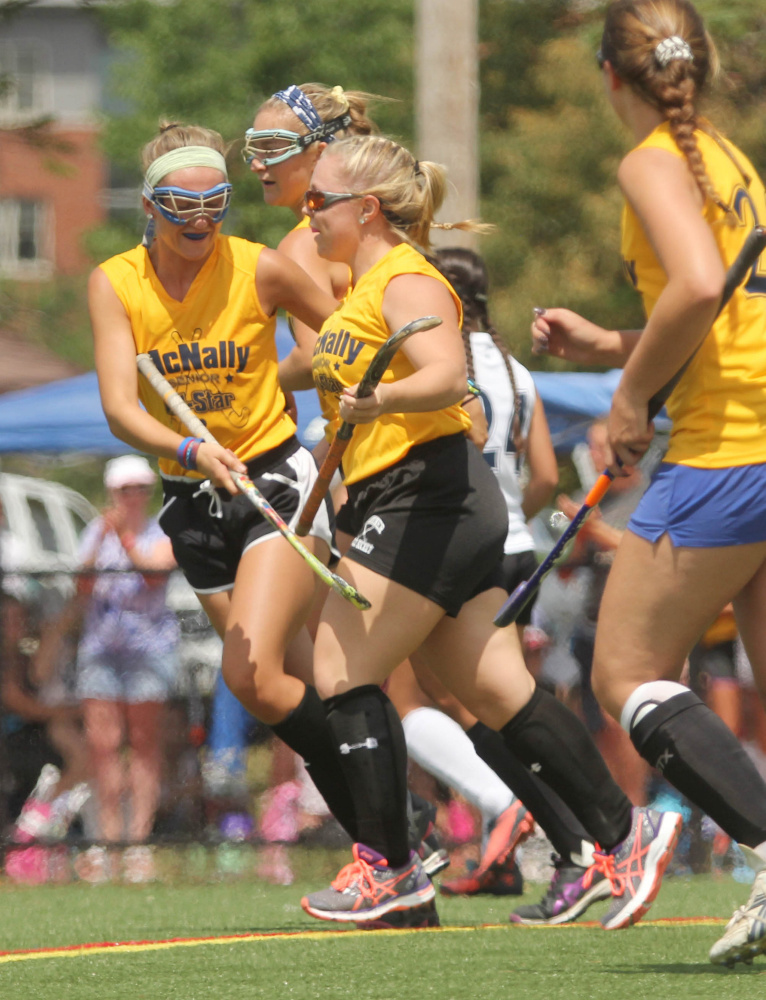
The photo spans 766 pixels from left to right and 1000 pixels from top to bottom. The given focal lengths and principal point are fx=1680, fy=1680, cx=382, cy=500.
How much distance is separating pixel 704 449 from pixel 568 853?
5.86 feet

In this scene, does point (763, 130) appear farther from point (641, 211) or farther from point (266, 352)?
point (641, 211)

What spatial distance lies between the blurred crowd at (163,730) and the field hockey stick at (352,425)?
9.28 feet

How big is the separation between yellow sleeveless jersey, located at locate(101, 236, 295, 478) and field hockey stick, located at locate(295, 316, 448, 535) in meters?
0.37

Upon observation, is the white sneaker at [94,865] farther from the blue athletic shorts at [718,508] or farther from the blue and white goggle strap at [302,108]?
the blue athletic shorts at [718,508]

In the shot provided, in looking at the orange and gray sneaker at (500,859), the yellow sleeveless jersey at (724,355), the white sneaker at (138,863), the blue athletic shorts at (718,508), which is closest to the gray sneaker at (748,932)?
the blue athletic shorts at (718,508)

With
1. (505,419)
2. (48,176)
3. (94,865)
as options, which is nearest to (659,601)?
(505,419)

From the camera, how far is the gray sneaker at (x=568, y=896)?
4605mm

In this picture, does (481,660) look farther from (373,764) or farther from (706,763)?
(706,763)

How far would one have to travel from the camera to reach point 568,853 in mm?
4773

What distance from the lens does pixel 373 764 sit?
4.25 metres

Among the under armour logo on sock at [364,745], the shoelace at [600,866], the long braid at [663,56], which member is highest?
the long braid at [663,56]

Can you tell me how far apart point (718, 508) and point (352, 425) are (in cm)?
107

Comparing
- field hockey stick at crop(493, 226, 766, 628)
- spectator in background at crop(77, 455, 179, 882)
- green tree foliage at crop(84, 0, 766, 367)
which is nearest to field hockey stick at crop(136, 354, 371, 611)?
field hockey stick at crop(493, 226, 766, 628)

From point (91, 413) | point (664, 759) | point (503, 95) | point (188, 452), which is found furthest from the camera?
Answer: point (503, 95)
